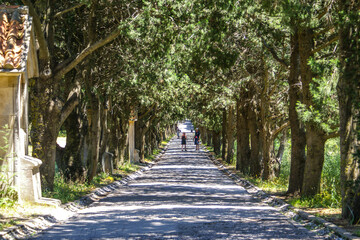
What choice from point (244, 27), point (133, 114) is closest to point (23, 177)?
point (244, 27)

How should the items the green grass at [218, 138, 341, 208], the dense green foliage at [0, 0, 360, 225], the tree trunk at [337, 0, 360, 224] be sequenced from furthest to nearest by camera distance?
the green grass at [218, 138, 341, 208] → the dense green foliage at [0, 0, 360, 225] → the tree trunk at [337, 0, 360, 224]

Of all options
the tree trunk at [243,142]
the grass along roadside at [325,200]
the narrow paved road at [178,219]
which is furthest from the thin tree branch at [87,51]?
the tree trunk at [243,142]

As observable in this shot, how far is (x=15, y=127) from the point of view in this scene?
13477 mm

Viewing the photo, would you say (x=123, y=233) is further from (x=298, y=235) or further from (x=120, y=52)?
(x=120, y=52)

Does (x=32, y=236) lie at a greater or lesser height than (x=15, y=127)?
lesser

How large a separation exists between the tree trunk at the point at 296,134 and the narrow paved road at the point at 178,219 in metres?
1.52

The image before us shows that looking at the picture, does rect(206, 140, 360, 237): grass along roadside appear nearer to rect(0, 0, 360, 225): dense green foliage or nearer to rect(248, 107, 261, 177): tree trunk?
rect(0, 0, 360, 225): dense green foliage

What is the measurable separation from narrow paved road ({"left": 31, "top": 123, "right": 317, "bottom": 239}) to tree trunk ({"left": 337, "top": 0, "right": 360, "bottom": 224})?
1.20m

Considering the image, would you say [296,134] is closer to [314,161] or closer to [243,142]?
[314,161]

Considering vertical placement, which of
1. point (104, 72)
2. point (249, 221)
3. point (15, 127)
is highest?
point (104, 72)

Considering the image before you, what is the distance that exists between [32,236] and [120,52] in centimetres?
1159

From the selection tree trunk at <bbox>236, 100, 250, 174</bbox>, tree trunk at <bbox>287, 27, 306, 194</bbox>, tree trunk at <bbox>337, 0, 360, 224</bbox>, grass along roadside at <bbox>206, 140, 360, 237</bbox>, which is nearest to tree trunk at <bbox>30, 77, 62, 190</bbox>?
grass along roadside at <bbox>206, 140, 360, 237</bbox>

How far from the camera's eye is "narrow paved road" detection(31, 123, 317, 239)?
10.6 m

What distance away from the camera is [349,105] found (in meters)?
12.0
